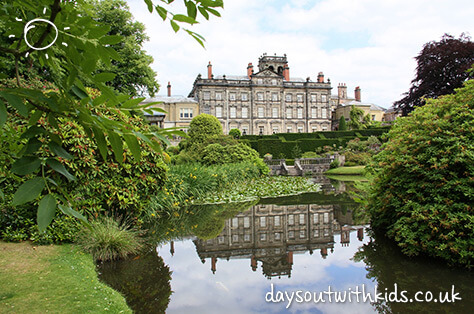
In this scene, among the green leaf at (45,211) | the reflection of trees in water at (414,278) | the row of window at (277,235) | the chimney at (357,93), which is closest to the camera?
the green leaf at (45,211)

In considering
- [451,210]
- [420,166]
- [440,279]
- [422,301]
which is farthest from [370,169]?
[422,301]

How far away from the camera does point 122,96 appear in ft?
4.16

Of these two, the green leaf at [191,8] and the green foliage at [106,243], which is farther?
the green foliage at [106,243]

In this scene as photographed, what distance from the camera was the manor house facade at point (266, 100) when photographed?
5097 centimetres

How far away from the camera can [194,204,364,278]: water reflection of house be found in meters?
5.00

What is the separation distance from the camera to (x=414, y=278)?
3.98 metres

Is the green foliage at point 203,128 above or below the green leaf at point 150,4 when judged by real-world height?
above

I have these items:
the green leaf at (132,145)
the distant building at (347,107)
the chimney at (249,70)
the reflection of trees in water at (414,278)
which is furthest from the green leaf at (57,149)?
the distant building at (347,107)

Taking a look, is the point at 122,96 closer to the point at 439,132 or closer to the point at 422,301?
the point at 422,301

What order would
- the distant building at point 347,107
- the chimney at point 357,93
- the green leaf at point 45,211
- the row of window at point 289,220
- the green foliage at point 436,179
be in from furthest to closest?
the chimney at point 357,93 → the distant building at point 347,107 → the row of window at point 289,220 → the green foliage at point 436,179 → the green leaf at point 45,211

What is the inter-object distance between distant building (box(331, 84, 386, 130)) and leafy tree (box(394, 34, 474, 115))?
94.6ft

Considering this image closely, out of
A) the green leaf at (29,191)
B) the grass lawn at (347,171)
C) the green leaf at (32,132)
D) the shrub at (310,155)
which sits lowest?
the grass lawn at (347,171)

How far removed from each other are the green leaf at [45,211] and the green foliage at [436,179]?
4.48 meters

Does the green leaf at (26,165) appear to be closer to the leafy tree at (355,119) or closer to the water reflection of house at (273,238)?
the water reflection of house at (273,238)
